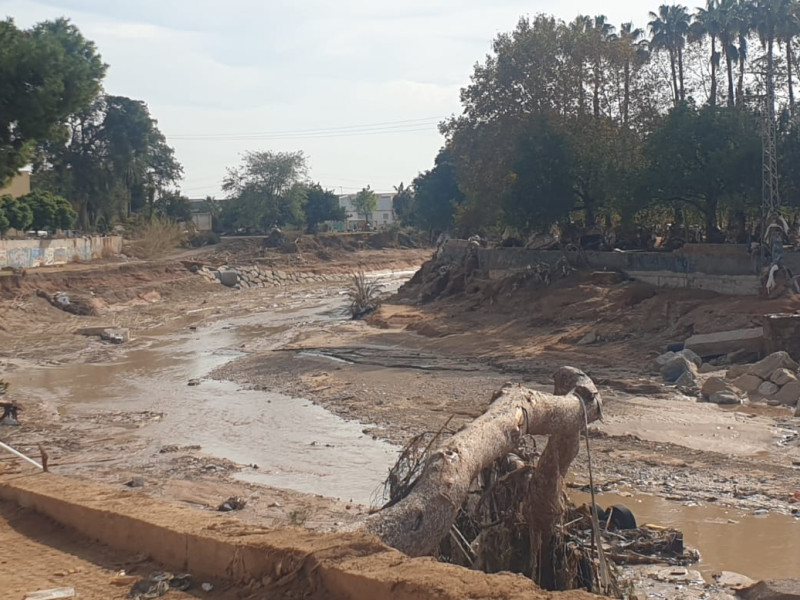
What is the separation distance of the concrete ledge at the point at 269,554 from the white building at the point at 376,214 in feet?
289

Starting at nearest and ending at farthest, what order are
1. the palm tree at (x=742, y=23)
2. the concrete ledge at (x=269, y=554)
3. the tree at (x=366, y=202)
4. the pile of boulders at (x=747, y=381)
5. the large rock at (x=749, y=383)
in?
1. the concrete ledge at (x=269, y=554)
2. the pile of boulders at (x=747, y=381)
3. the large rock at (x=749, y=383)
4. the palm tree at (x=742, y=23)
5. the tree at (x=366, y=202)

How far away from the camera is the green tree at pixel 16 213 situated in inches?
1943

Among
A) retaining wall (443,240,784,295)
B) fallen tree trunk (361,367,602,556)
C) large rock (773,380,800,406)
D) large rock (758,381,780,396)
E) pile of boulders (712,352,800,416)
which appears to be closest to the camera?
fallen tree trunk (361,367,602,556)

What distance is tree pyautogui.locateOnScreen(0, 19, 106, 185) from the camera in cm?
1875

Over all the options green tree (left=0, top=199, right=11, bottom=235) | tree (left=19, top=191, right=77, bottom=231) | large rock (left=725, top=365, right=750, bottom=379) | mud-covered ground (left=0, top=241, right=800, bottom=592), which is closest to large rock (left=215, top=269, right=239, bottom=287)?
tree (left=19, top=191, right=77, bottom=231)

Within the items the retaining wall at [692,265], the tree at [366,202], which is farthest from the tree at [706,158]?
the tree at [366,202]

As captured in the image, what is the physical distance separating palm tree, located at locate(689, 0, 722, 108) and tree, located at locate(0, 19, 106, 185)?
1292 inches

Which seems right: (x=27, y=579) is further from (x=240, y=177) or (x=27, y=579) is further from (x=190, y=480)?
(x=240, y=177)

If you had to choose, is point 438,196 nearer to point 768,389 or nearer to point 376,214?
point 768,389

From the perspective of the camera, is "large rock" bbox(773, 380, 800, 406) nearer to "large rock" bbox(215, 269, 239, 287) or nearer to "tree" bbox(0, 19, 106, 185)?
"tree" bbox(0, 19, 106, 185)

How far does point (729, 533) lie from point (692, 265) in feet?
61.8

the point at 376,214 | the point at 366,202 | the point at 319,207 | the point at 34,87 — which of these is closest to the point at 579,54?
the point at 34,87

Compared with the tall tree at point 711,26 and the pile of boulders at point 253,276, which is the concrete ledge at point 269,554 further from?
the pile of boulders at point 253,276

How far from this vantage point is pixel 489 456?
784cm
